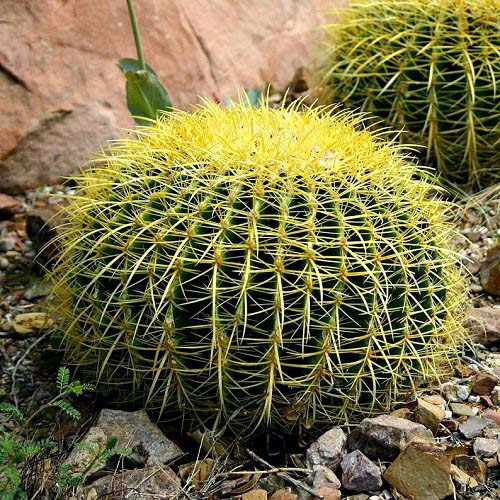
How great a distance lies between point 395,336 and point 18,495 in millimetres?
1163

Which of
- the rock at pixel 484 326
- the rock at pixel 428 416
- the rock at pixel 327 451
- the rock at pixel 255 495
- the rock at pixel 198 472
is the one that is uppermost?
the rock at pixel 255 495

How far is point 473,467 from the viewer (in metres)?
2.47

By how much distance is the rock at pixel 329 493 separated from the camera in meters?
2.34

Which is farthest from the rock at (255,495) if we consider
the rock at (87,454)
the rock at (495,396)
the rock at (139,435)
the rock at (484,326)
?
the rock at (484,326)

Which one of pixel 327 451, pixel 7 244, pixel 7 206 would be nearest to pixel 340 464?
pixel 327 451

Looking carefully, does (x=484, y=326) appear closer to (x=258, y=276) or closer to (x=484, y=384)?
(x=484, y=384)

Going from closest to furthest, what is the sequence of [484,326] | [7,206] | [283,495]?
1. [283,495]
2. [484,326]
3. [7,206]

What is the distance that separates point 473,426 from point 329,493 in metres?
0.61

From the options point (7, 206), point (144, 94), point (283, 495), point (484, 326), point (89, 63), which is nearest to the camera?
point (283, 495)

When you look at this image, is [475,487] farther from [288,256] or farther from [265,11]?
[265,11]

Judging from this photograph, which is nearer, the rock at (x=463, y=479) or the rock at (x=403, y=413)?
the rock at (x=463, y=479)

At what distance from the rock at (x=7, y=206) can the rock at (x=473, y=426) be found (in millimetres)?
2564

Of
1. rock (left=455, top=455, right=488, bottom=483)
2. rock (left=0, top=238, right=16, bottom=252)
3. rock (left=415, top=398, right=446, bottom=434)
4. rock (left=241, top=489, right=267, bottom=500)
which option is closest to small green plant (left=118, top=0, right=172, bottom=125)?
rock (left=0, top=238, right=16, bottom=252)

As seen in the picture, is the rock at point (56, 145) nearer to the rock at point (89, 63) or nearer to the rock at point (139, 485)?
the rock at point (89, 63)
